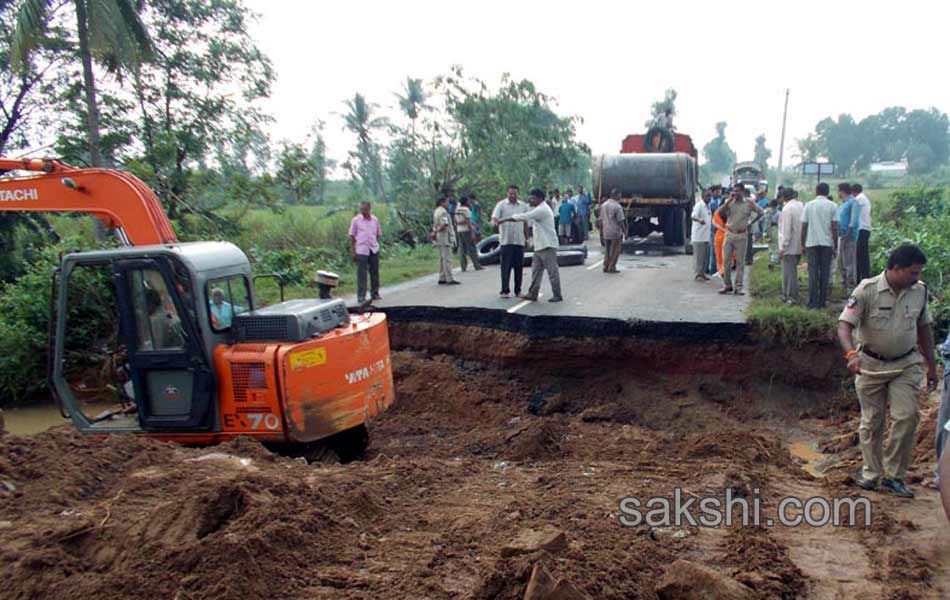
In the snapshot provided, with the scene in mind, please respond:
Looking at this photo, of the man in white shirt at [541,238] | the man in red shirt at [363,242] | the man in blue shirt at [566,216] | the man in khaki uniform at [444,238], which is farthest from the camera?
the man in blue shirt at [566,216]

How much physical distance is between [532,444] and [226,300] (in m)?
2.95

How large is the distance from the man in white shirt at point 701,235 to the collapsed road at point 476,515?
13.9 feet

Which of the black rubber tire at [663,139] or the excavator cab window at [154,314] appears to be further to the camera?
the black rubber tire at [663,139]

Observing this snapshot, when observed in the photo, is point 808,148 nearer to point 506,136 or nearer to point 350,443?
point 506,136

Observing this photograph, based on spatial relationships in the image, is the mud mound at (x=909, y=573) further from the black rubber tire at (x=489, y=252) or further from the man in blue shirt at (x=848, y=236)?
the black rubber tire at (x=489, y=252)

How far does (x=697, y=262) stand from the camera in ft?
41.9

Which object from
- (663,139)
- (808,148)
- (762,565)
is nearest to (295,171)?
(663,139)

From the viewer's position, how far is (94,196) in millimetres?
6766

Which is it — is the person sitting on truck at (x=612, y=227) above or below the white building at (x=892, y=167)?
below

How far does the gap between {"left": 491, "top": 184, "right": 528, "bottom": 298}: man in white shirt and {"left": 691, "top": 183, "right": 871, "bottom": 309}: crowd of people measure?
3.05 m

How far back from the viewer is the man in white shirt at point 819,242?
31.2ft

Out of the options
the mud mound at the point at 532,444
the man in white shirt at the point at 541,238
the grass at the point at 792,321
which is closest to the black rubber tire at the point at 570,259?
the man in white shirt at the point at 541,238

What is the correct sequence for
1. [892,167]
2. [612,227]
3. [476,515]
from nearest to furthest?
[476,515], [612,227], [892,167]

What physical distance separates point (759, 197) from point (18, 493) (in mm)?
17659
